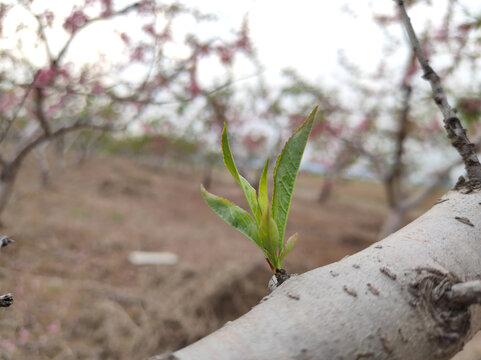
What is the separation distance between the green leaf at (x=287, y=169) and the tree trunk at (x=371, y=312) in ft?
0.34

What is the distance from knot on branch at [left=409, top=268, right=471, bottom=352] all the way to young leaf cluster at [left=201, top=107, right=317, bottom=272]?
0.18 meters

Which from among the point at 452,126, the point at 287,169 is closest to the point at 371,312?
the point at 287,169

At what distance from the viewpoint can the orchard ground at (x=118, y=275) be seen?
2.68 metres

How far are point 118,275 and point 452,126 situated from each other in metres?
4.19

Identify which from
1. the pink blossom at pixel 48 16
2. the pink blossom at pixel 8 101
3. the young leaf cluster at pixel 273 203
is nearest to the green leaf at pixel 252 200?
the young leaf cluster at pixel 273 203

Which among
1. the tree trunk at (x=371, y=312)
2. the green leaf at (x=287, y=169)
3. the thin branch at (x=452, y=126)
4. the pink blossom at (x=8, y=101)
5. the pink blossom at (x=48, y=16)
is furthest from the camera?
the pink blossom at (x=8, y=101)

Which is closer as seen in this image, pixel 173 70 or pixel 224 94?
pixel 173 70

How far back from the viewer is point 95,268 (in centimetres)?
421

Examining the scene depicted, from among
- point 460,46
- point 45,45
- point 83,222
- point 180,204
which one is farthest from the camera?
point 180,204

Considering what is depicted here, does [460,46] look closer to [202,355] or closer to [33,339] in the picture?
[202,355]

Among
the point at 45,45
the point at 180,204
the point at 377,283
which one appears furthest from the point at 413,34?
the point at 180,204

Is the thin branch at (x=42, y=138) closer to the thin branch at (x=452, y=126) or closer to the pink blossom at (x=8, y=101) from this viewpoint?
the thin branch at (x=452, y=126)

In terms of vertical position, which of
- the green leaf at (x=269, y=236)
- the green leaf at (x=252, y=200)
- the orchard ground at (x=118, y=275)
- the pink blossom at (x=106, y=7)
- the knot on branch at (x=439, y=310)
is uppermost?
the pink blossom at (x=106, y=7)

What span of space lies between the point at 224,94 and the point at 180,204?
3.54 m
